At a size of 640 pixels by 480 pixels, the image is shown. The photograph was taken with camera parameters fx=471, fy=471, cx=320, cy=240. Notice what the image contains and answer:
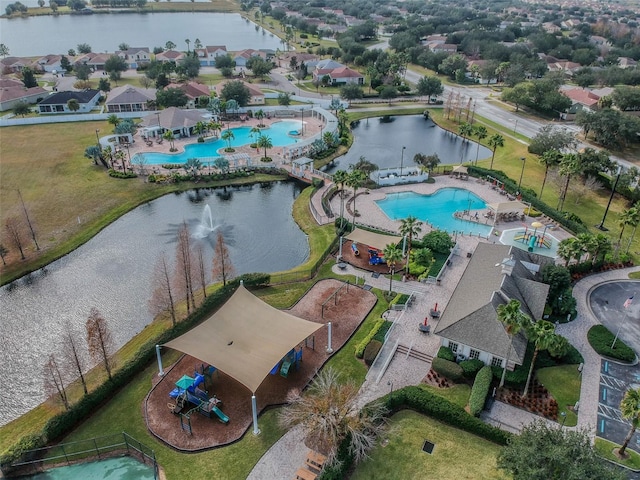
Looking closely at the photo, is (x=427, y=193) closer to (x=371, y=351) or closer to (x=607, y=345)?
(x=607, y=345)

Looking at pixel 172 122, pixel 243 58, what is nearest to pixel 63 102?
pixel 172 122

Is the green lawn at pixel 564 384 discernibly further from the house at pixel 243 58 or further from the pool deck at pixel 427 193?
the house at pixel 243 58

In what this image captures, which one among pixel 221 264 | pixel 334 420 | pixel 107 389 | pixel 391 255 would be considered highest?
pixel 391 255

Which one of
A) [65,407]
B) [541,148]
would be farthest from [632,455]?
[541,148]

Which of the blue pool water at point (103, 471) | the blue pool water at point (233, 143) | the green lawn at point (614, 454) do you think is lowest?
the blue pool water at point (103, 471)

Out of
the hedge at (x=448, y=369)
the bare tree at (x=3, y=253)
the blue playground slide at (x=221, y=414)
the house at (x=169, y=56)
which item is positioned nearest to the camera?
the blue playground slide at (x=221, y=414)

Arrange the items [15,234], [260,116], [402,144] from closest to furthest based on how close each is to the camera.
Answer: [15,234], [402,144], [260,116]

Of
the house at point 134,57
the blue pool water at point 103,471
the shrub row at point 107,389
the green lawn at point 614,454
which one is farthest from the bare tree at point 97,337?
the house at point 134,57

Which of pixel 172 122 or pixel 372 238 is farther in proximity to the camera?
pixel 172 122
